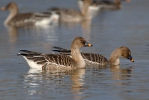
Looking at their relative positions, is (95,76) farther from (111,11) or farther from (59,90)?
(111,11)

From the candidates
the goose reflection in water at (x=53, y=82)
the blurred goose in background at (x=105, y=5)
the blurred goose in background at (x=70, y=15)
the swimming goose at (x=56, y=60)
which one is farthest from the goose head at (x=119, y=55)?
the blurred goose in background at (x=105, y=5)

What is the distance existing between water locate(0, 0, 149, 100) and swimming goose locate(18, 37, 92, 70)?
9.9 inches

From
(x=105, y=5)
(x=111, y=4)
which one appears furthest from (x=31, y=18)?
(x=105, y=5)

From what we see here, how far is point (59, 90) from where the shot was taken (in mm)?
12273

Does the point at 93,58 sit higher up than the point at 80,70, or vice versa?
the point at 93,58

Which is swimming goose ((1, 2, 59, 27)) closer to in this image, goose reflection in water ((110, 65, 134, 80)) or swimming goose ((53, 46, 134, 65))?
swimming goose ((53, 46, 134, 65))

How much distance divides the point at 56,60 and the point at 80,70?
634 millimetres

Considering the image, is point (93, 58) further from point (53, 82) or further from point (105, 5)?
point (105, 5)

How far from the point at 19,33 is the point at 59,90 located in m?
13.1

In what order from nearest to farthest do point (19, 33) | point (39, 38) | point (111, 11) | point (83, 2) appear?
point (39, 38), point (19, 33), point (83, 2), point (111, 11)

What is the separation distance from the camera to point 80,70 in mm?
15172

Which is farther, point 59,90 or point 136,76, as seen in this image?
point 136,76

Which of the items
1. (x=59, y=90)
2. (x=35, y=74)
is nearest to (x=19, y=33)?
(x=35, y=74)

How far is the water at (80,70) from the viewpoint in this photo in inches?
472
